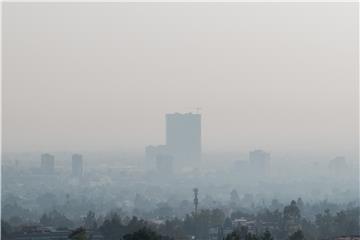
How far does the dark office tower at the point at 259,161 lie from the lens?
9562 cm

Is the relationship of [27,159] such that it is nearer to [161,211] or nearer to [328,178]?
[328,178]

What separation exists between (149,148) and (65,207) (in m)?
48.7

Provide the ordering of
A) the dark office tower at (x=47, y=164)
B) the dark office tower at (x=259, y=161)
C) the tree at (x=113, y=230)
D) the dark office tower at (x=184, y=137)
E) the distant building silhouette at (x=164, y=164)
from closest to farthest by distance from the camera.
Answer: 1. the tree at (x=113, y=230)
2. the dark office tower at (x=47, y=164)
3. the distant building silhouette at (x=164, y=164)
4. the dark office tower at (x=184, y=137)
5. the dark office tower at (x=259, y=161)

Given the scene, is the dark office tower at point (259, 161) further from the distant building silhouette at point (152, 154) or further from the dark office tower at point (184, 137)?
the distant building silhouette at point (152, 154)

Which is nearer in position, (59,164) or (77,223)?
(77,223)

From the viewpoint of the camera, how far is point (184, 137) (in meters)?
94.9

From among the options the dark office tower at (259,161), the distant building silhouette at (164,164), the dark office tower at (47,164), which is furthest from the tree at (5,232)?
the dark office tower at (259,161)

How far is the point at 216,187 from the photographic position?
80688 millimetres

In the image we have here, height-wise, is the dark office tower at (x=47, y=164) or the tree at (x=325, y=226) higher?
the dark office tower at (x=47, y=164)

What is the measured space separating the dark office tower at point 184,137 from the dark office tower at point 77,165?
→ 852 centimetres

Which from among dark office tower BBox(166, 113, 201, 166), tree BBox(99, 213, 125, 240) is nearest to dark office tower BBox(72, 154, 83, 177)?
dark office tower BBox(166, 113, 201, 166)

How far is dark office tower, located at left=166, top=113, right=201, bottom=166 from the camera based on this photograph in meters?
93.7

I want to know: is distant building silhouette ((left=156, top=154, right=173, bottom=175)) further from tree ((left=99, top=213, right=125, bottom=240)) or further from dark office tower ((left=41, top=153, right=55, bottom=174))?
tree ((left=99, top=213, right=125, bottom=240))

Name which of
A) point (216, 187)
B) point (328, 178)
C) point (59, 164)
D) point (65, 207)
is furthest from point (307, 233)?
point (59, 164)
